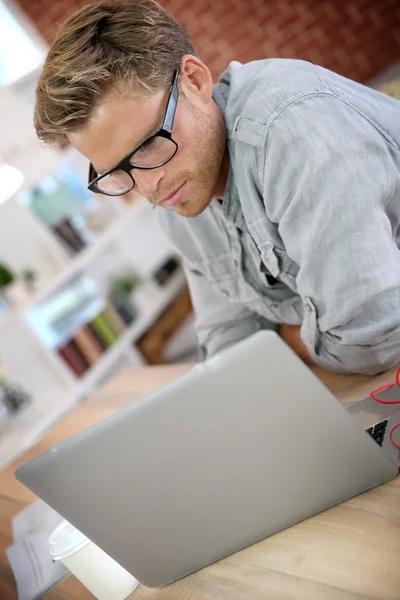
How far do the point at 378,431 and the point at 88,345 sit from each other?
250 cm

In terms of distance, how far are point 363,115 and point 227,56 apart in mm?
3088

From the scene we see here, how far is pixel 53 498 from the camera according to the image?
0.73 meters

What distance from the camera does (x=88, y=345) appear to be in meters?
3.14

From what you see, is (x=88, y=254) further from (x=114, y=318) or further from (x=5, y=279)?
(x=5, y=279)

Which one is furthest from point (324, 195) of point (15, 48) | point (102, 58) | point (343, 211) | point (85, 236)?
point (15, 48)

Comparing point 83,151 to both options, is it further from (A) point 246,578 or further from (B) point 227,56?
(B) point 227,56

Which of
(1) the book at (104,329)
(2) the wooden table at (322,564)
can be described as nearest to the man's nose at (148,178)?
(2) the wooden table at (322,564)

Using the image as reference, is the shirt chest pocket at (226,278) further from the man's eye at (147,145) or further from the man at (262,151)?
the man's eye at (147,145)

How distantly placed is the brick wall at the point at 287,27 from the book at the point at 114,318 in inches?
72.1

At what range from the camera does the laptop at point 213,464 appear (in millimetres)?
648

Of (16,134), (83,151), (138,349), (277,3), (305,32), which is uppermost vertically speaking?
(83,151)

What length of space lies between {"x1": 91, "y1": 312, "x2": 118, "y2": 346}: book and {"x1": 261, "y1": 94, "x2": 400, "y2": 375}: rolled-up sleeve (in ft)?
7.75

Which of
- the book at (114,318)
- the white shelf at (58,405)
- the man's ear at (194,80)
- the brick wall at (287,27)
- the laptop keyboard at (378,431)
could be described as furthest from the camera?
the brick wall at (287,27)

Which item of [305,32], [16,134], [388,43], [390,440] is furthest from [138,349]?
[390,440]
